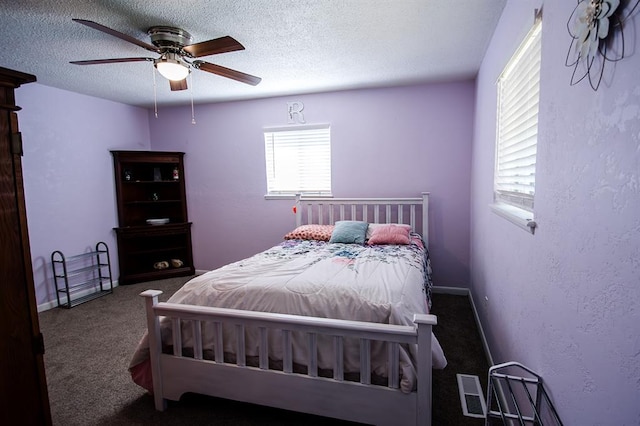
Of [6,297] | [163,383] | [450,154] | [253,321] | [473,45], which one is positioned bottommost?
[163,383]

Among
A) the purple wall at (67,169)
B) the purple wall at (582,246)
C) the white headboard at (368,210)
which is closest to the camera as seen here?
the purple wall at (582,246)

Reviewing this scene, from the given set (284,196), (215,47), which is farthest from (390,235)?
(215,47)

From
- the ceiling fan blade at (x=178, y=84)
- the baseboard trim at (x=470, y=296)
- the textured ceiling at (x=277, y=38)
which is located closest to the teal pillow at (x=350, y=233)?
the baseboard trim at (x=470, y=296)

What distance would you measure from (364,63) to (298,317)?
2.28 m

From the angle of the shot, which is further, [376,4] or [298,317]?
[376,4]

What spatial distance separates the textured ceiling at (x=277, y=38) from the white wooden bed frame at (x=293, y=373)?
1720 mm

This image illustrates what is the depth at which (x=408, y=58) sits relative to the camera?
2.71 m

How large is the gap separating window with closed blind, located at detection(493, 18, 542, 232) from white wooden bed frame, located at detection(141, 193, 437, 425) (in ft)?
2.56

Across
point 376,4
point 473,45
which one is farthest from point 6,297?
point 473,45

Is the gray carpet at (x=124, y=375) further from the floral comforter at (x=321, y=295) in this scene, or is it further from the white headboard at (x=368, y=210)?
the white headboard at (x=368, y=210)

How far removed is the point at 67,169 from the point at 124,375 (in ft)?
8.28

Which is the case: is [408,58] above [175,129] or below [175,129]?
above

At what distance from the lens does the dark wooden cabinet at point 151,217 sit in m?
4.07

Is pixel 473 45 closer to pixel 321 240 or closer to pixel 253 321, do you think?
pixel 321 240
